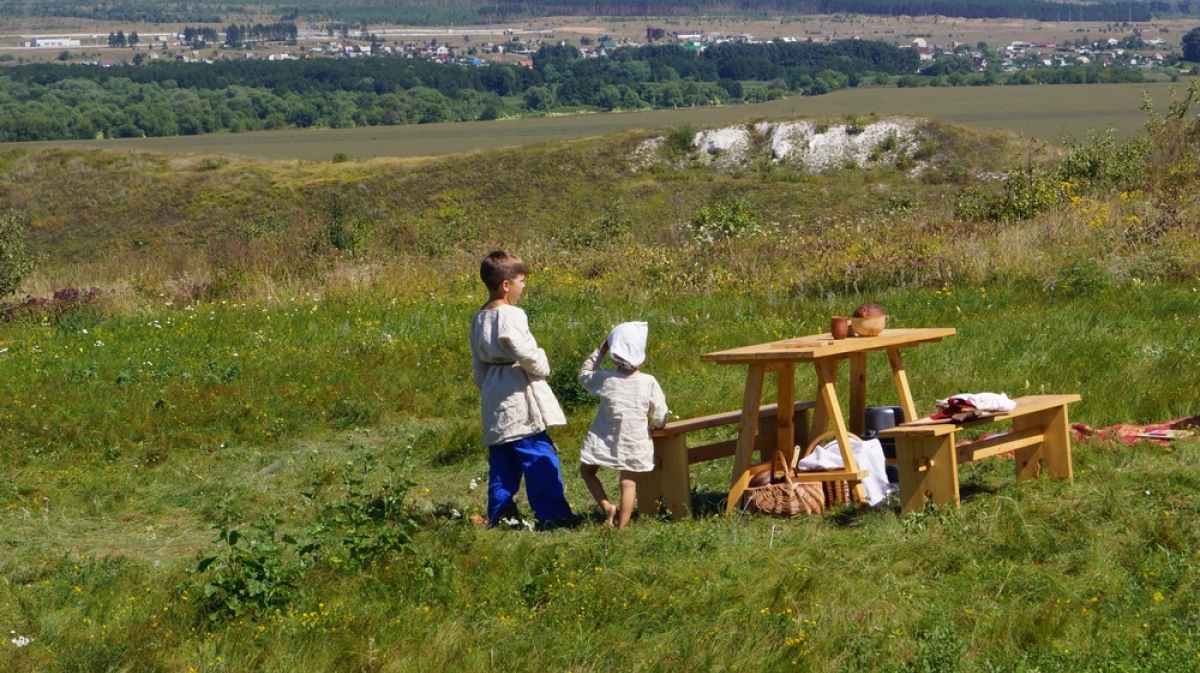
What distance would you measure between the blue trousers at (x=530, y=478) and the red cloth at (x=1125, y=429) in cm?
309

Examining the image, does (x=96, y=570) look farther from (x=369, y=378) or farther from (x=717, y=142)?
(x=717, y=142)

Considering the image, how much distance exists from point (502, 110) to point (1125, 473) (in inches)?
6538

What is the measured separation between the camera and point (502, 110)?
170 m

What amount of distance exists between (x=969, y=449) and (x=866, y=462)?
535mm

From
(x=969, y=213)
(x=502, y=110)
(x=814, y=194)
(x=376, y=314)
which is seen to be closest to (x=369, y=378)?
(x=376, y=314)

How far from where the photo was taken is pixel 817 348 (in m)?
6.70

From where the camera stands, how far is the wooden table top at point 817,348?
263 inches

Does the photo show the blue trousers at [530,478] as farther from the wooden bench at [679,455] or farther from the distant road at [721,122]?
the distant road at [721,122]

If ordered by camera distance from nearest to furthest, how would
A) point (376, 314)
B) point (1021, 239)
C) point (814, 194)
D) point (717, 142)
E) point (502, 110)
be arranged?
point (376, 314)
point (1021, 239)
point (814, 194)
point (717, 142)
point (502, 110)

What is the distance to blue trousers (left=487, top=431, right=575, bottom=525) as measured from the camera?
275 inches

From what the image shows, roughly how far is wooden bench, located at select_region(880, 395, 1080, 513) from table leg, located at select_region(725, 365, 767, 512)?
698 millimetres

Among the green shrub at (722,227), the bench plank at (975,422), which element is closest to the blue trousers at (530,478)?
the bench plank at (975,422)

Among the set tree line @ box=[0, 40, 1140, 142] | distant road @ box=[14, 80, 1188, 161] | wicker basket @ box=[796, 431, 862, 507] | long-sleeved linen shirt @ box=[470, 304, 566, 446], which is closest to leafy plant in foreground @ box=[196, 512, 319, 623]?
long-sleeved linen shirt @ box=[470, 304, 566, 446]

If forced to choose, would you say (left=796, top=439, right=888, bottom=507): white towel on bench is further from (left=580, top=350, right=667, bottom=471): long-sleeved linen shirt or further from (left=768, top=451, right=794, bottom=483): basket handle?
(left=580, top=350, right=667, bottom=471): long-sleeved linen shirt
